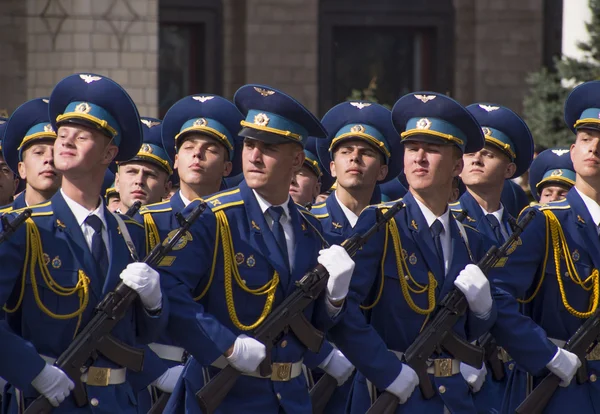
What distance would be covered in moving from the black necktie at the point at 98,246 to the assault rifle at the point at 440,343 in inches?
53.4

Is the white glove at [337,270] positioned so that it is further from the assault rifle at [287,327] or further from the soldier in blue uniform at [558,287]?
the soldier in blue uniform at [558,287]

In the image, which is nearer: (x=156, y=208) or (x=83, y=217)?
(x=83, y=217)

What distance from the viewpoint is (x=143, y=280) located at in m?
6.47

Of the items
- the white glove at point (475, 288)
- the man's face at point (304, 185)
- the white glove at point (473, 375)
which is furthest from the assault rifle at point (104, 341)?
the man's face at point (304, 185)

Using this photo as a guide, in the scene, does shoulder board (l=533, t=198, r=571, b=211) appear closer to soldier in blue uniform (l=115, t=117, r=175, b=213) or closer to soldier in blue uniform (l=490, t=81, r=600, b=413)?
soldier in blue uniform (l=490, t=81, r=600, b=413)

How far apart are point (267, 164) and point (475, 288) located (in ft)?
3.58

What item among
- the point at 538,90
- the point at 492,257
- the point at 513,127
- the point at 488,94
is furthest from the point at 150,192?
the point at 488,94

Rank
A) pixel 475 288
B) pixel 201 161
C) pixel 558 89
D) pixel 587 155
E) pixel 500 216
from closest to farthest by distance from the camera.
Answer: pixel 475 288 → pixel 587 155 → pixel 201 161 → pixel 500 216 → pixel 558 89

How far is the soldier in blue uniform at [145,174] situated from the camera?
9461 mm

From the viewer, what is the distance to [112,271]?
665cm

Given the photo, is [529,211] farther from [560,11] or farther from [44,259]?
[560,11]

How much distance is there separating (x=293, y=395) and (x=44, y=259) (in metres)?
1.23

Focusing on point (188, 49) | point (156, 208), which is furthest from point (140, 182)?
point (188, 49)

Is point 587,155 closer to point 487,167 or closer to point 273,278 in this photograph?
point 273,278
